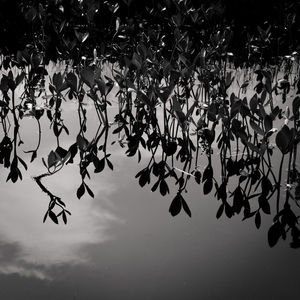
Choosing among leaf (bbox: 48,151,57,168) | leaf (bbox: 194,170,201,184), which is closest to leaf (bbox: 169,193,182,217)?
leaf (bbox: 194,170,201,184)

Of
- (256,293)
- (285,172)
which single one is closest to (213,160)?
(285,172)

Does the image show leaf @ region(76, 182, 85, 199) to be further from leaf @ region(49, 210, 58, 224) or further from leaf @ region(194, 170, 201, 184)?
leaf @ region(194, 170, 201, 184)

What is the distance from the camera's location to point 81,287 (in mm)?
1673

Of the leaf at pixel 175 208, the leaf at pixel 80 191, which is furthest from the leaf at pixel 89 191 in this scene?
the leaf at pixel 175 208

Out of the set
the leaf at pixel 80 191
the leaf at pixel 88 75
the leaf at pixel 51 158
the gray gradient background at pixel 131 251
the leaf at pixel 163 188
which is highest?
the leaf at pixel 88 75

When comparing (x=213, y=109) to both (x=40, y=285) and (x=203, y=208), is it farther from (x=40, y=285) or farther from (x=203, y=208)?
(x=40, y=285)

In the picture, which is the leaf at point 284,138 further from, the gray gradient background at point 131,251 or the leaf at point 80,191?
the leaf at point 80,191

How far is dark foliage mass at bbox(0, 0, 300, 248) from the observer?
6.48 ft

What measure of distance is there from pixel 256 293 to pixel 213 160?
126 centimetres

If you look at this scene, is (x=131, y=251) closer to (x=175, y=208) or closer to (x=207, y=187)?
(x=175, y=208)

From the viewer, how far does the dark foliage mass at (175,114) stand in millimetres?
1977

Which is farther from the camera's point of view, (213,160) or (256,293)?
(213,160)

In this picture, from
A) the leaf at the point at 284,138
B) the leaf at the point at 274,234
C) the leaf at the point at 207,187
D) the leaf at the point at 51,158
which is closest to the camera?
the leaf at the point at 284,138

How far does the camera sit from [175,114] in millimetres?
2094
